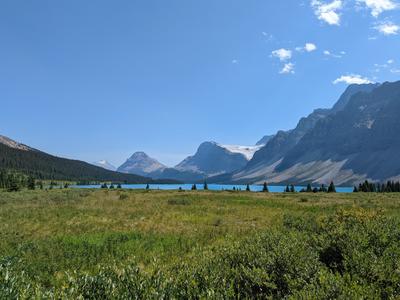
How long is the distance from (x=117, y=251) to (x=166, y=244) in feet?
9.10

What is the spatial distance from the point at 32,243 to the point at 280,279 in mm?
12276

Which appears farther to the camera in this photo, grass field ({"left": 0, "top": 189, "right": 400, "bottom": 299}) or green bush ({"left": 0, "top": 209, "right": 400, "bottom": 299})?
grass field ({"left": 0, "top": 189, "right": 400, "bottom": 299})

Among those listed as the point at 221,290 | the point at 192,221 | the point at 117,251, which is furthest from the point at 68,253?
the point at 192,221

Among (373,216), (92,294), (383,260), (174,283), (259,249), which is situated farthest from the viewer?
(373,216)

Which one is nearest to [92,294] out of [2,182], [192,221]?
[192,221]

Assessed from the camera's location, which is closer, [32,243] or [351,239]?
[351,239]

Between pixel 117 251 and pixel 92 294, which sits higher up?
pixel 92 294

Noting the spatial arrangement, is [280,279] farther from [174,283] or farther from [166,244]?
[166,244]

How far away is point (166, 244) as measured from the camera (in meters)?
15.5

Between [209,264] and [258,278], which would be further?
[209,264]

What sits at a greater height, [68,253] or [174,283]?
[174,283]

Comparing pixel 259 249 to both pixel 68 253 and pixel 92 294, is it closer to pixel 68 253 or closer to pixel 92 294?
pixel 92 294

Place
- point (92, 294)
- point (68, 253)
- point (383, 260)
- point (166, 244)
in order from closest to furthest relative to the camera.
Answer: point (92, 294) < point (383, 260) < point (68, 253) < point (166, 244)

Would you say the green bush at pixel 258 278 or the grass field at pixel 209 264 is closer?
the green bush at pixel 258 278
